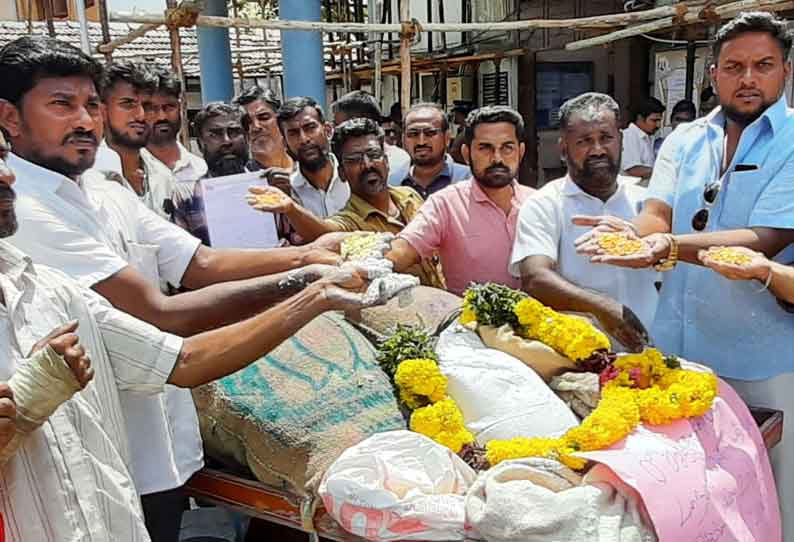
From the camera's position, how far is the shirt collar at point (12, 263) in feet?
5.26

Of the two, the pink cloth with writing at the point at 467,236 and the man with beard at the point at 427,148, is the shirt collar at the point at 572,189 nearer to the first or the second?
the pink cloth with writing at the point at 467,236

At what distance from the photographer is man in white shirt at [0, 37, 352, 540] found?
2082 millimetres

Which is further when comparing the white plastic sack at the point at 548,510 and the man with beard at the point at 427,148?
the man with beard at the point at 427,148

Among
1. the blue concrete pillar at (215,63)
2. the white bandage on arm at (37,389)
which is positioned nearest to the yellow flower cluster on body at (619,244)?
the white bandage on arm at (37,389)

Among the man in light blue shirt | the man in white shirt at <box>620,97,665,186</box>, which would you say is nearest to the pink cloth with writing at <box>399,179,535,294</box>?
the man in light blue shirt

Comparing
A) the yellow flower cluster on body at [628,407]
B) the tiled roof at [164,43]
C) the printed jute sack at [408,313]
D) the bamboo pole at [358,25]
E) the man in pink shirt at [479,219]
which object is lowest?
the yellow flower cluster on body at [628,407]

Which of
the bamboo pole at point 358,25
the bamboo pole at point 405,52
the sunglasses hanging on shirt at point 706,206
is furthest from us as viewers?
the bamboo pole at point 405,52

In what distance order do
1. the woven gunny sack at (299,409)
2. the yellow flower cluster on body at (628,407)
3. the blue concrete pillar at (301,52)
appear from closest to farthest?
the yellow flower cluster on body at (628,407), the woven gunny sack at (299,409), the blue concrete pillar at (301,52)

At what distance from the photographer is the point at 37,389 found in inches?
55.7

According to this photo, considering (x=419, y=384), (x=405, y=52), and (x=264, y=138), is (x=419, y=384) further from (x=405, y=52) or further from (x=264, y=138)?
(x=405, y=52)

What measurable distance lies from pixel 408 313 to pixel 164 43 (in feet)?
39.4

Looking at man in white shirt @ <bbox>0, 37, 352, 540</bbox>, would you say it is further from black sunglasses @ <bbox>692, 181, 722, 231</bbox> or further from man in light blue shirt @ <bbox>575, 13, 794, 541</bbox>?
black sunglasses @ <bbox>692, 181, 722, 231</bbox>

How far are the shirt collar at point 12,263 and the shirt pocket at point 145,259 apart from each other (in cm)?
84

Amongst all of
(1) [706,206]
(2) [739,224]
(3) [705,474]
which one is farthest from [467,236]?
(3) [705,474]
